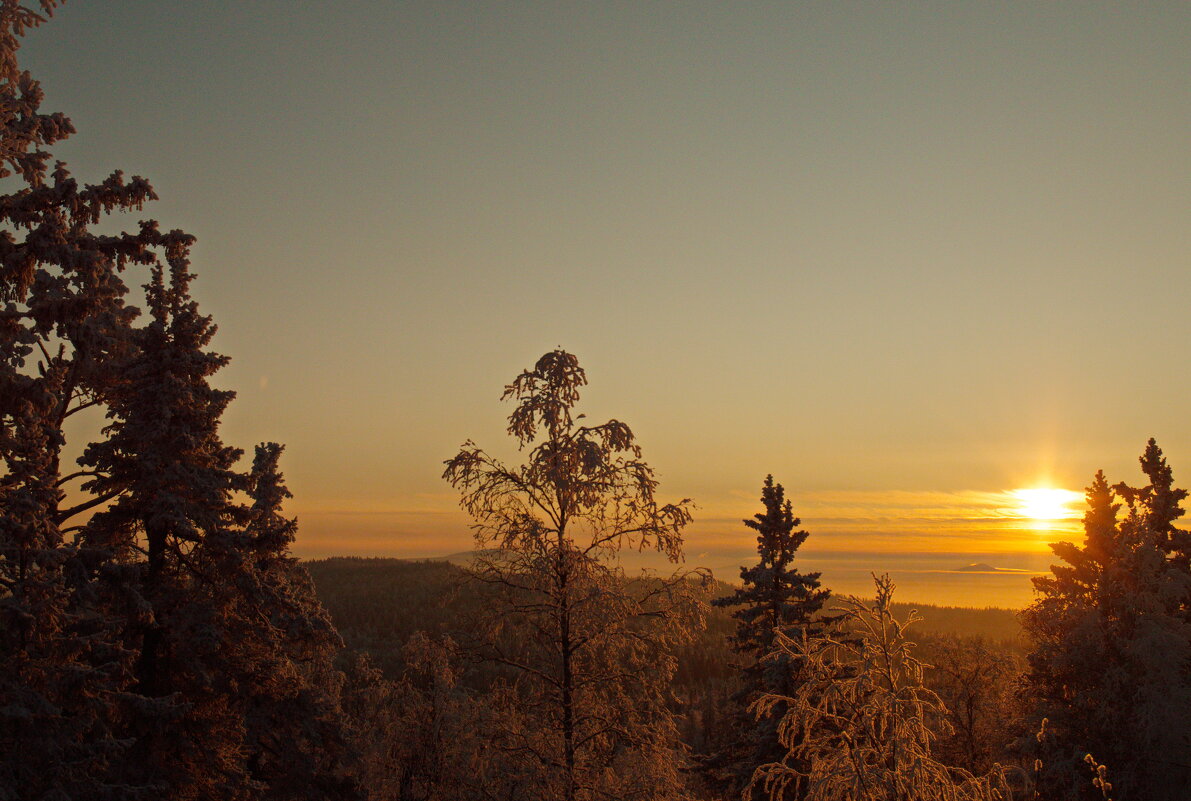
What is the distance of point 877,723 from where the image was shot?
8102 millimetres

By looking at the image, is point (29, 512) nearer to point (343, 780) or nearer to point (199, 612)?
point (199, 612)

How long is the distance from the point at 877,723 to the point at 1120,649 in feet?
87.3

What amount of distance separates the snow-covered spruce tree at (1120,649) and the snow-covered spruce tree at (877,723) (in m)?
22.8

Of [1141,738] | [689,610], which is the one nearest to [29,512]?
[689,610]

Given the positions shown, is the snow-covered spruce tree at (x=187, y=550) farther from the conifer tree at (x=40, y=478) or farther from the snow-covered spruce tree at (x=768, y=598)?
the snow-covered spruce tree at (x=768, y=598)

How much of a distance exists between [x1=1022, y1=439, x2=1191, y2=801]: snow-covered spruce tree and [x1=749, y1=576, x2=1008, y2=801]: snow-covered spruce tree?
74.9 feet

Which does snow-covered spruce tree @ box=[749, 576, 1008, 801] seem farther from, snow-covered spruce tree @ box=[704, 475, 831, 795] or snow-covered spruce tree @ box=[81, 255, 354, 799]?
snow-covered spruce tree @ box=[704, 475, 831, 795]

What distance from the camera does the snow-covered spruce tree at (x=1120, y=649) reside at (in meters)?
25.8

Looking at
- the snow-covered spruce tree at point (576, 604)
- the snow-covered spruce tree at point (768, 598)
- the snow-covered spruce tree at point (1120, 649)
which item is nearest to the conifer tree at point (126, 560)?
the snow-covered spruce tree at point (576, 604)

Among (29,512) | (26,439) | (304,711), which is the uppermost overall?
(26,439)

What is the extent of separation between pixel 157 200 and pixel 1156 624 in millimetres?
32822

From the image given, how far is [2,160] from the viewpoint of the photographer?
41.2 ft

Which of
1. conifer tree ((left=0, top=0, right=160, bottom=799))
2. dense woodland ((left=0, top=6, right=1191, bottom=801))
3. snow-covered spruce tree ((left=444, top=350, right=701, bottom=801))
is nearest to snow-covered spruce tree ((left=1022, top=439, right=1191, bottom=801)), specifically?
dense woodland ((left=0, top=6, right=1191, bottom=801))

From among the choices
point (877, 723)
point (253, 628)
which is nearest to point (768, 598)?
point (253, 628)
